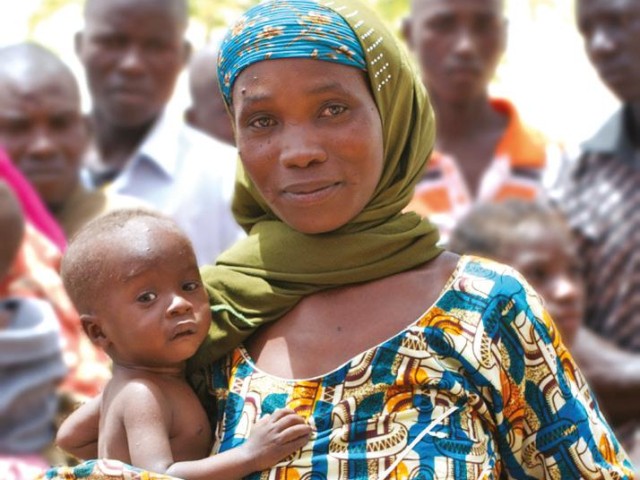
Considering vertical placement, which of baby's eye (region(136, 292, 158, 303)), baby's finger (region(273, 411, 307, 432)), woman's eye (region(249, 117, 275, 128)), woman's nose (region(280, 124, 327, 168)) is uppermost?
woman's eye (region(249, 117, 275, 128))

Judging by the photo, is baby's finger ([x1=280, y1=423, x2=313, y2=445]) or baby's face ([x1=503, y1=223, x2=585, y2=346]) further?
baby's face ([x1=503, y1=223, x2=585, y2=346])

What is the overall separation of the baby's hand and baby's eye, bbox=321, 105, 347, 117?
21.8 inches

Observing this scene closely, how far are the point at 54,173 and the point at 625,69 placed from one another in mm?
2196

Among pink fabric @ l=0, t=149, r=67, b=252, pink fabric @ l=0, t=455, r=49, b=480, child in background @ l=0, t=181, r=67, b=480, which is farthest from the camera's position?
pink fabric @ l=0, t=149, r=67, b=252

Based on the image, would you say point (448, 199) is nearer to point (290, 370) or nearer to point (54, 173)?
point (54, 173)

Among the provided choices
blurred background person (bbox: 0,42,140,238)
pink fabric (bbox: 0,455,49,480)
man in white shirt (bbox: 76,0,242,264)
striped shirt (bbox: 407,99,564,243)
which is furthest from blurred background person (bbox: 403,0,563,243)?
pink fabric (bbox: 0,455,49,480)

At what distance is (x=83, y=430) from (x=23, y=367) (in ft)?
6.55

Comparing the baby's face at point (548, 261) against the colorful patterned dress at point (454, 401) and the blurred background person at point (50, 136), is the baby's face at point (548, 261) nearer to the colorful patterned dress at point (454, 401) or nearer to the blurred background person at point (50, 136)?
the blurred background person at point (50, 136)

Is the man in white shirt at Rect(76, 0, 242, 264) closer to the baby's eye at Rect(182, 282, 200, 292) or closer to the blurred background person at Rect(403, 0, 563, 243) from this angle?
the blurred background person at Rect(403, 0, 563, 243)

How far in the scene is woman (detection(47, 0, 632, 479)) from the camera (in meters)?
2.78

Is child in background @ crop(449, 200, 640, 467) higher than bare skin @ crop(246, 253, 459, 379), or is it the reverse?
bare skin @ crop(246, 253, 459, 379)

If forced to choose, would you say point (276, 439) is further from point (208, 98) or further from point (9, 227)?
point (208, 98)

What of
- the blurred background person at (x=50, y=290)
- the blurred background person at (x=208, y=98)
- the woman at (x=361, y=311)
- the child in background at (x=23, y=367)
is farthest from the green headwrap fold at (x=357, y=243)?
the blurred background person at (x=208, y=98)

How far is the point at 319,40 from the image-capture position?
9.16 ft
